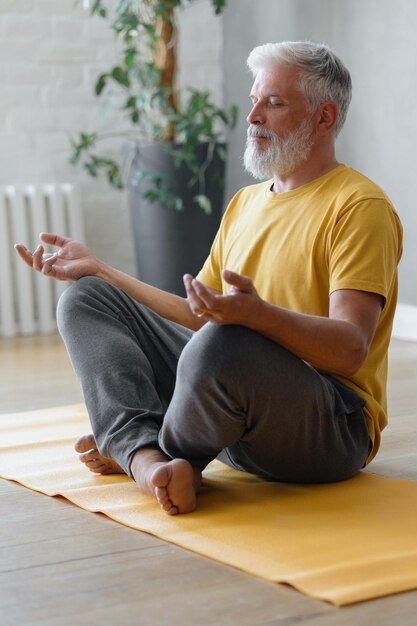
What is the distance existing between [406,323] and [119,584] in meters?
2.86

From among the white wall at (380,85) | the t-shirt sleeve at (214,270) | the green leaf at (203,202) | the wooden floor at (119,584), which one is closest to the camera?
the wooden floor at (119,584)

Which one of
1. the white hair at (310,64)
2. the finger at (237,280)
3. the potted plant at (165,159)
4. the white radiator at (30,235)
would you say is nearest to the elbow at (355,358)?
the finger at (237,280)

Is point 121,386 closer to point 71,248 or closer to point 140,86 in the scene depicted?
point 71,248

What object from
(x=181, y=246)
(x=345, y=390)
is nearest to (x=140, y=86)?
(x=181, y=246)

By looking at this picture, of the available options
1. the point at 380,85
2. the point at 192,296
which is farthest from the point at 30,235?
the point at 192,296

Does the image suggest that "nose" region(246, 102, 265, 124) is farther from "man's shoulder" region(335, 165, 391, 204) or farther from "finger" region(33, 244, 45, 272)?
"finger" region(33, 244, 45, 272)

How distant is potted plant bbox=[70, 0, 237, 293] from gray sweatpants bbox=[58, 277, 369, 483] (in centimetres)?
253

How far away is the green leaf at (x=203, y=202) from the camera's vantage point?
467cm

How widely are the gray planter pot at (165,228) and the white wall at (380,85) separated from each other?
72cm

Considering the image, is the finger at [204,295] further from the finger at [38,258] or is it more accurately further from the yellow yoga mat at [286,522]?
the finger at [38,258]

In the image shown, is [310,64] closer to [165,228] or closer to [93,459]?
[93,459]

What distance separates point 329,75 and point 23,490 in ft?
3.37

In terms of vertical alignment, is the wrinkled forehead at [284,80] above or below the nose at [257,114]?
above

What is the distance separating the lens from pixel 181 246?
15.7 ft
